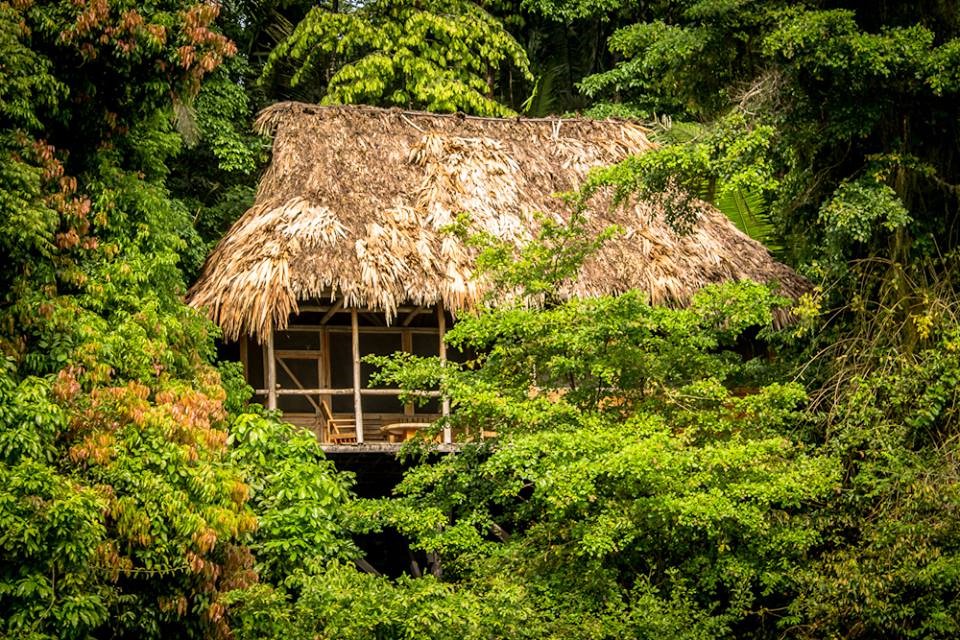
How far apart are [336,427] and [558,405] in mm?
4183

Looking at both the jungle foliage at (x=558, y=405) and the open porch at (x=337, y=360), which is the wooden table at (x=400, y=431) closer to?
the open porch at (x=337, y=360)

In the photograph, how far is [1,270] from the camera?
10.5 m

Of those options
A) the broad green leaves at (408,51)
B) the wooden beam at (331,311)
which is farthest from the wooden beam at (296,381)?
the broad green leaves at (408,51)

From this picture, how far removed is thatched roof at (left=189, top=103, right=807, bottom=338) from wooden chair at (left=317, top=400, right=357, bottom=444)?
1217 mm

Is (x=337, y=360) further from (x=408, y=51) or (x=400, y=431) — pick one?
(x=408, y=51)

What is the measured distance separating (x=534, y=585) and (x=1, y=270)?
464 cm

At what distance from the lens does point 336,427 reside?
570 inches

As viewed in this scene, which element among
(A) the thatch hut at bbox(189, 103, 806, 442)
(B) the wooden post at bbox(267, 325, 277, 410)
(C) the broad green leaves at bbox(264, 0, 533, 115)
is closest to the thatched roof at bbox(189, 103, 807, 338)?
(A) the thatch hut at bbox(189, 103, 806, 442)

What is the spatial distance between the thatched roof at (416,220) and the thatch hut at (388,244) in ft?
0.06

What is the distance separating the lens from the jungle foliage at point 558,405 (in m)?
9.70

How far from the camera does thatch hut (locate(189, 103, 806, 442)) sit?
1387cm

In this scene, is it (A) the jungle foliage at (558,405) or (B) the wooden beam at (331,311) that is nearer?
(A) the jungle foliage at (558,405)

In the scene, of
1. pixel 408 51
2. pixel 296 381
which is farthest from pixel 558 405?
pixel 408 51

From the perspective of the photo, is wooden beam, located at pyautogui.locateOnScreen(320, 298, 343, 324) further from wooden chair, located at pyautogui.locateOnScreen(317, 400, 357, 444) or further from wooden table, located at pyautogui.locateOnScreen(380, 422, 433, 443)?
wooden table, located at pyautogui.locateOnScreen(380, 422, 433, 443)
